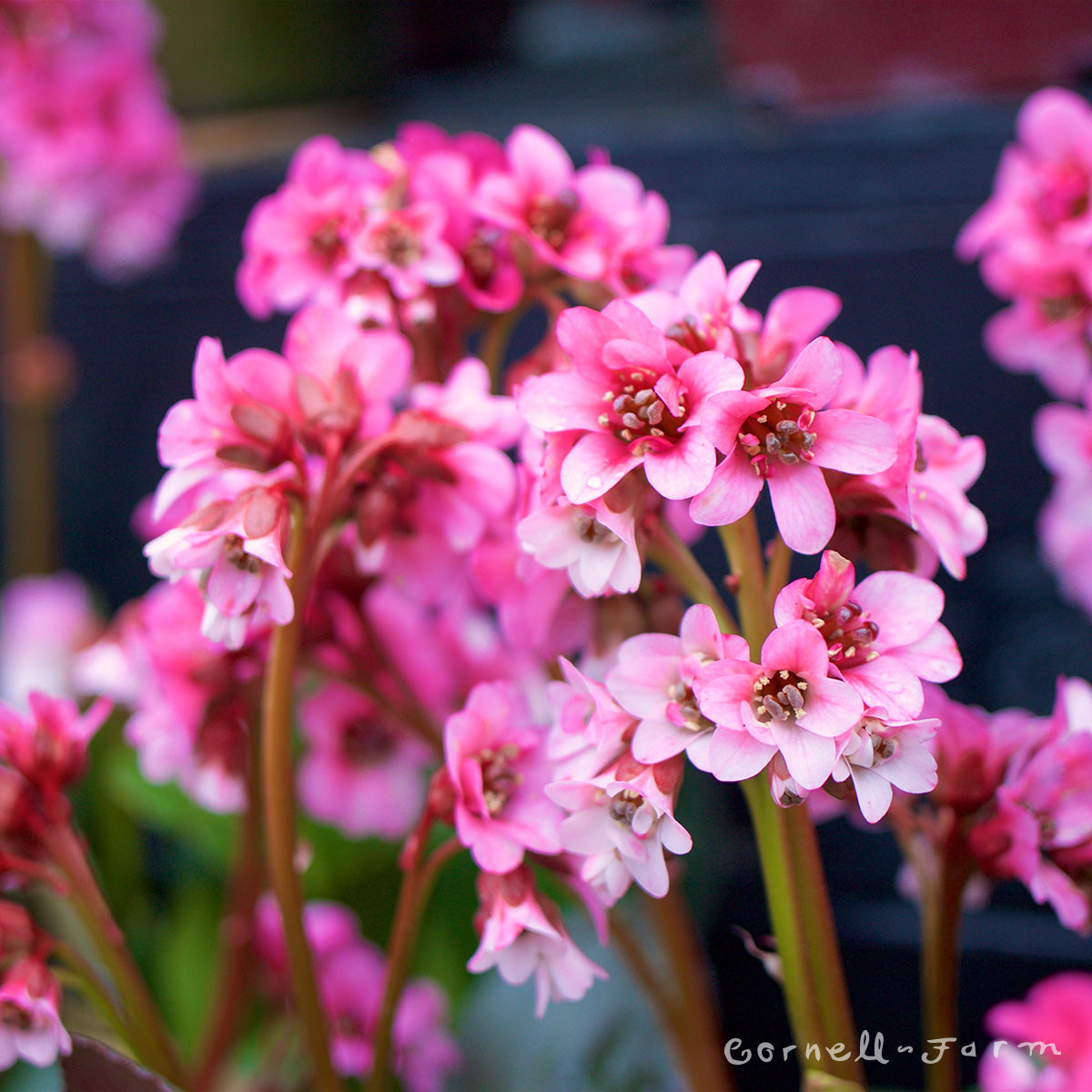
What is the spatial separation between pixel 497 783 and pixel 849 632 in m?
0.12

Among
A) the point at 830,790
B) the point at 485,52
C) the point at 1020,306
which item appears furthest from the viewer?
the point at 485,52

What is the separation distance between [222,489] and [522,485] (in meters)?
0.10

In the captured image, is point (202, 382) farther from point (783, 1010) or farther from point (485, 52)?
point (485, 52)

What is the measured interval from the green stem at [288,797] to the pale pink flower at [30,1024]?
73mm

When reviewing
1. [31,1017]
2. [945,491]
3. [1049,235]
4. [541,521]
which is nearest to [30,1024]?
[31,1017]

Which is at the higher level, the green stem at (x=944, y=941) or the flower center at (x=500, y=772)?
the flower center at (x=500, y=772)

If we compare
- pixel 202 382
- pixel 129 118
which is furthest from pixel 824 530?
pixel 129 118

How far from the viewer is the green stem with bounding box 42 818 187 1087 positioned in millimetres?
369

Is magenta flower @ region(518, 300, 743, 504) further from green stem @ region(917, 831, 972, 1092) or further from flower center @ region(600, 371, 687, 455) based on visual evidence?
green stem @ region(917, 831, 972, 1092)

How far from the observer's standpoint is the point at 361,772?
521 millimetres

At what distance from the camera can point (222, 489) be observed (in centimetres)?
36

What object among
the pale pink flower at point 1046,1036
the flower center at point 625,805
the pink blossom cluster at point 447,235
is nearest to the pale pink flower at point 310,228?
the pink blossom cluster at point 447,235

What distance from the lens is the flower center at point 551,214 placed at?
0.40m

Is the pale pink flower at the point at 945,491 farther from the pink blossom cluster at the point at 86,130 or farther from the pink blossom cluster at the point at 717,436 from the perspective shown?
the pink blossom cluster at the point at 86,130
